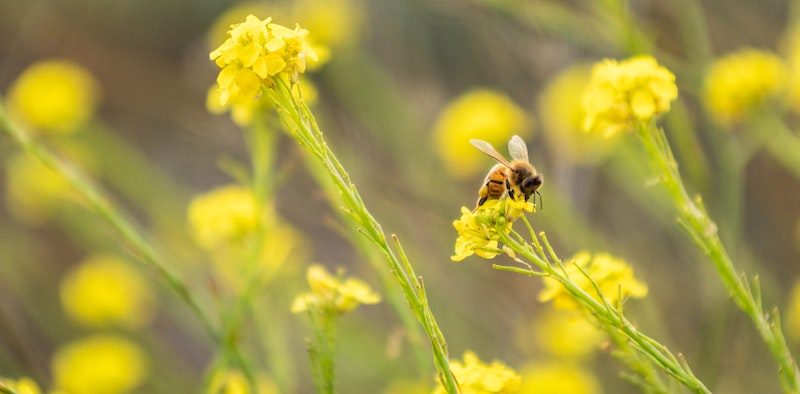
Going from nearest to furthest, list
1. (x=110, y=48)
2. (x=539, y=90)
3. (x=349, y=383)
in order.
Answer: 1. (x=349, y=383)
2. (x=539, y=90)
3. (x=110, y=48)

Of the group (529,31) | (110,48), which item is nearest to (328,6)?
(529,31)

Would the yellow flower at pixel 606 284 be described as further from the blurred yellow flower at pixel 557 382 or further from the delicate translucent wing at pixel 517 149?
the blurred yellow flower at pixel 557 382

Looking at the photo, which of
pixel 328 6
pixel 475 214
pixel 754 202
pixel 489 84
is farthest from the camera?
pixel 489 84

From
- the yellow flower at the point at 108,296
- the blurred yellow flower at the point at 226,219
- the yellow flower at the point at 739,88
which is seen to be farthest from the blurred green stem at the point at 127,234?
the yellow flower at the point at 108,296

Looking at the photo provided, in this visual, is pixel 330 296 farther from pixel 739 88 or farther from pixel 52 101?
pixel 52 101

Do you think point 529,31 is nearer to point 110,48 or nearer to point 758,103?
point 758,103

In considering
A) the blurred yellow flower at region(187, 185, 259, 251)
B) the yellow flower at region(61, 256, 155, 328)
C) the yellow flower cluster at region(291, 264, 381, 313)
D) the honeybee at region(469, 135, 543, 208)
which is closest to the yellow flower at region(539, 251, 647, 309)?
the honeybee at region(469, 135, 543, 208)

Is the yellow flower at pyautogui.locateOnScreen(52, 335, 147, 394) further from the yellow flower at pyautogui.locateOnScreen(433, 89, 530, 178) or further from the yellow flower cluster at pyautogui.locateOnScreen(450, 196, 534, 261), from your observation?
the yellow flower cluster at pyautogui.locateOnScreen(450, 196, 534, 261)

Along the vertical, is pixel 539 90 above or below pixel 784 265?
above
